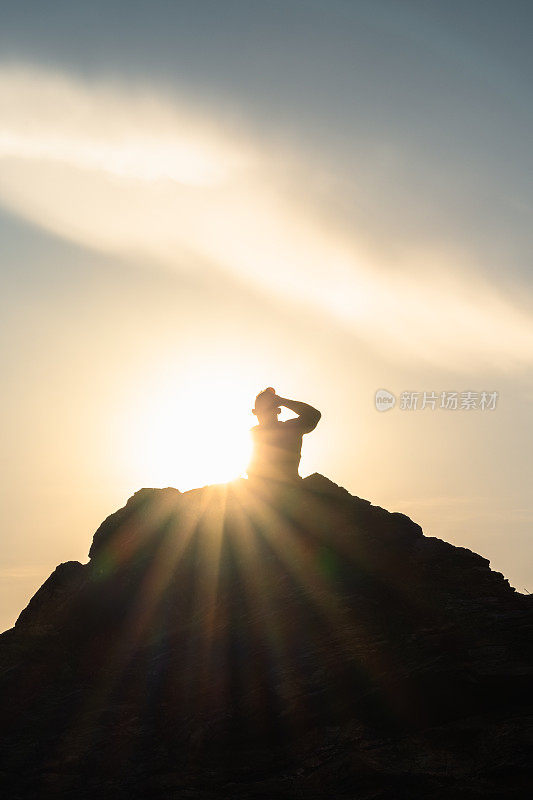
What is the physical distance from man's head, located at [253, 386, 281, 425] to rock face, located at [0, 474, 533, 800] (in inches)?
90.1

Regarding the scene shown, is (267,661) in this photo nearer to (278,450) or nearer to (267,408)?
(278,450)

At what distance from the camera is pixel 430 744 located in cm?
1487

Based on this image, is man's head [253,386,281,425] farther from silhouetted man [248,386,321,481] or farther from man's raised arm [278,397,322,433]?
man's raised arm [278,397,322,433]

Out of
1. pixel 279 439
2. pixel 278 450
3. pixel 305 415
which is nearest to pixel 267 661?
pixel 278 450

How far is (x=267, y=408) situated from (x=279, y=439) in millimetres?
1159

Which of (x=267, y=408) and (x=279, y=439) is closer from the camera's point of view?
(x=279, y=439)

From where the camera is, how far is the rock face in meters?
14.8

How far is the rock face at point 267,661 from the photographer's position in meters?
14.8

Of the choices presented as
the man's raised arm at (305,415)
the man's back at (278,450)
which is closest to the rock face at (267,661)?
the man's back at (278,450)

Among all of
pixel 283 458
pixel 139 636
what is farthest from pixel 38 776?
pixel 283 458

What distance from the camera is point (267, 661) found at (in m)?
18.0

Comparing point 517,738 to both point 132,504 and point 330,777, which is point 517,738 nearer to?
point 330,777

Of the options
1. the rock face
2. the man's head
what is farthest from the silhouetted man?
the rock face

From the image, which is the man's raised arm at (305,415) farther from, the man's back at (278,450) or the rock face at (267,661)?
the rock face at (267,661)
